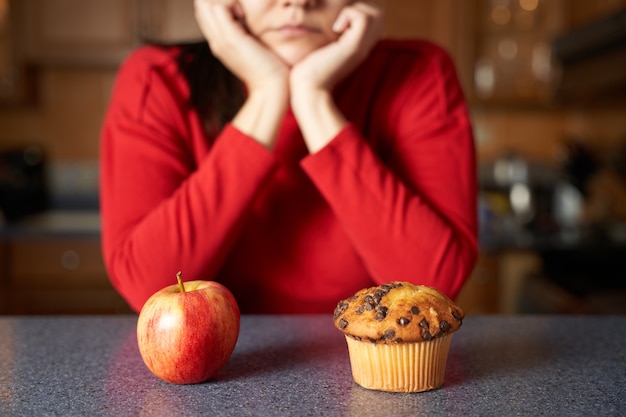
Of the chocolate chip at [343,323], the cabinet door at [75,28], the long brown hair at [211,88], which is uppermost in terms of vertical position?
the long brown hair at [211,88]

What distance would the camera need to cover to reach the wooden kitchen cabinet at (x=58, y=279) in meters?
3.00

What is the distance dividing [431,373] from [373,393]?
6cm

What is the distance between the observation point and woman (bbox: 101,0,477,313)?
100 centimetres

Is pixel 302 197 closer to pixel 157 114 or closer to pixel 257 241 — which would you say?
pixel 257 241

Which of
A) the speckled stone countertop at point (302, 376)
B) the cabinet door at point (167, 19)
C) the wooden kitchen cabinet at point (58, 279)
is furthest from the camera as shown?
the cabinet door at point (167, 19)

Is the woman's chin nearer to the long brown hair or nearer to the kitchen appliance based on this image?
the long brown hair

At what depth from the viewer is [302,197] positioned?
119cm

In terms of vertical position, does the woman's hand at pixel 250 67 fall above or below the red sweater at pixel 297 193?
above

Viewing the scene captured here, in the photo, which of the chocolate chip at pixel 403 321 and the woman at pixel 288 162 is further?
the woman at pixel 288 162

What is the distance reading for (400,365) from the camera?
0.69m

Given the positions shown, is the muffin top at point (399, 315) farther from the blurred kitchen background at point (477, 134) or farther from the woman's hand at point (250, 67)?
the blurred kitchen background at point (477, 134)

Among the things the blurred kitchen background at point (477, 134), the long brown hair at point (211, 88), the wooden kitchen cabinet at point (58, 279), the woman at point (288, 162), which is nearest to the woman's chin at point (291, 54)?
the woman at point (288, 162)

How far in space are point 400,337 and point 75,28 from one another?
10.1 ft

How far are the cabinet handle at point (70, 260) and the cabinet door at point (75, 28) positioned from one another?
3.12 ft
